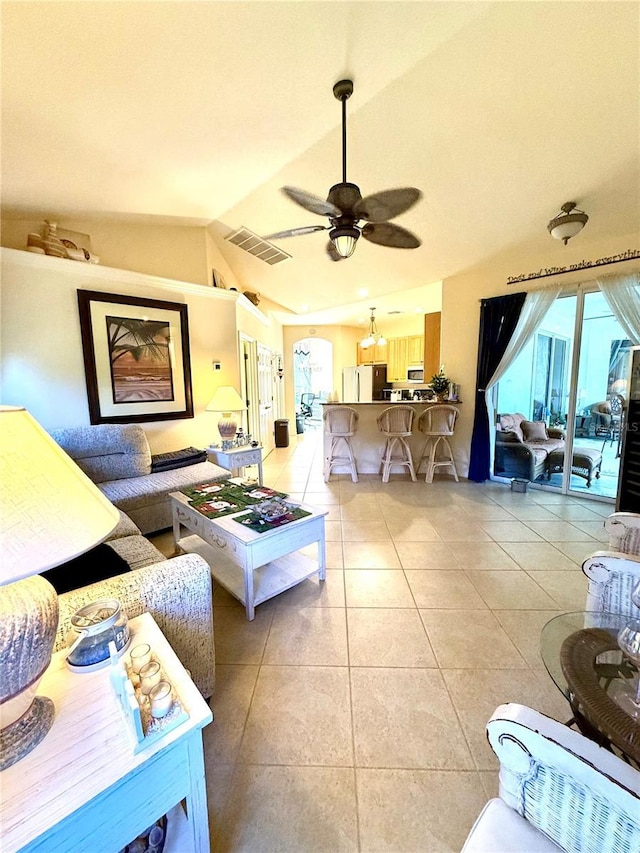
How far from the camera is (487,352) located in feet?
14.0

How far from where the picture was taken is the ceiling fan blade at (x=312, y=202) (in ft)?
6.68

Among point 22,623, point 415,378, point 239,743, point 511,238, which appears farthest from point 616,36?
point 415,378

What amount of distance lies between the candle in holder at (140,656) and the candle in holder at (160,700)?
0.31ft

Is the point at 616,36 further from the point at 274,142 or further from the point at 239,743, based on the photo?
the point at 239,743

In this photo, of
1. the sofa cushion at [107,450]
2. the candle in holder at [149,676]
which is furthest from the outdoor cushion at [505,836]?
the sofa cushion at [107,450]

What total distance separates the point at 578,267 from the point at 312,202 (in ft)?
10.6

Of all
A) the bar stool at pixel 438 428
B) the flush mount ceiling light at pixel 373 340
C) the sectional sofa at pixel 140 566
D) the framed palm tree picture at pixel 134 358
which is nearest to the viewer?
the sectional sofa at pixel 140 566

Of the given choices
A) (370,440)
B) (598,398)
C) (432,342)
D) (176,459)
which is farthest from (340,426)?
(598,398)

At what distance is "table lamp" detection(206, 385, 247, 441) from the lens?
381 cm

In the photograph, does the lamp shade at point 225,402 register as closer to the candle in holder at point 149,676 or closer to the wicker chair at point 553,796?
the candle in holder at point 149,676

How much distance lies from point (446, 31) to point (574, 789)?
3.10 meters

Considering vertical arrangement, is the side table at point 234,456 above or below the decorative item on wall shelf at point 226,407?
below

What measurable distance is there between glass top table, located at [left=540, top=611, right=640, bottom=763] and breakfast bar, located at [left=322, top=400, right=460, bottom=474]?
3.60 metres

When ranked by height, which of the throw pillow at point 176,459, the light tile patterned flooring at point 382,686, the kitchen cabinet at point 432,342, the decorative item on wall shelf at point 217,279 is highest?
the decorative item on wall shelf at point 217,279
